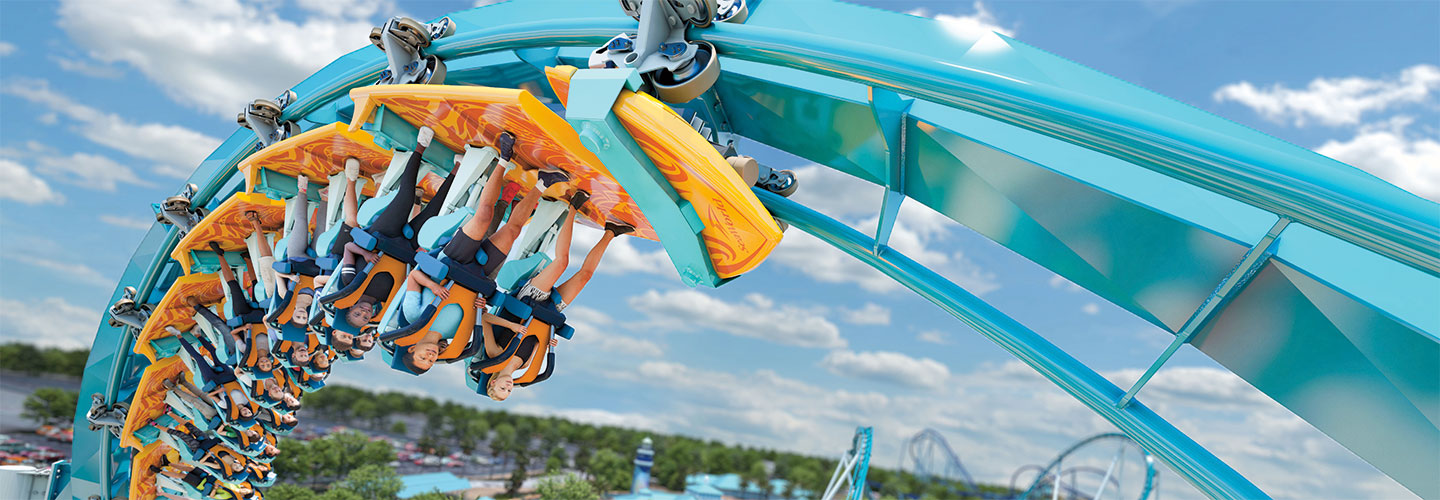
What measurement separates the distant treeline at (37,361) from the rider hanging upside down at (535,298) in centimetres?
7340

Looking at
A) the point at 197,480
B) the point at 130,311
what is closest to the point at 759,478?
the point at 197,480

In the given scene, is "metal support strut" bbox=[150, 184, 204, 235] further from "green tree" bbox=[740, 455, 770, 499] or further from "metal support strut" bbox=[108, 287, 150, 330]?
"green tree" bbox=[740, 455, 770, 499]

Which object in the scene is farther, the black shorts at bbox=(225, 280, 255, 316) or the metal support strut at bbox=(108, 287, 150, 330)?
the metal support strut at bbox=(108, 287, 150, 330)

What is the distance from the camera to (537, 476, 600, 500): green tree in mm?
28250

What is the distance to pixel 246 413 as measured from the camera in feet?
36.8

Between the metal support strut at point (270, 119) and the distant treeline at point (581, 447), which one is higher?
the metal support strut at point (270, 119)

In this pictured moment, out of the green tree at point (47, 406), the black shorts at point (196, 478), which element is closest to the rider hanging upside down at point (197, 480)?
the black shorts at point (196, 478)

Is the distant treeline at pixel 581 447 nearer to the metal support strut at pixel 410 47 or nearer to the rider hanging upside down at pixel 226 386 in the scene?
the rider hanging upside down at pixel 226 386

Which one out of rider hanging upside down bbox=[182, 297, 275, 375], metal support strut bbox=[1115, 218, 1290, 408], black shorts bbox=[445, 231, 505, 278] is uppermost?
black shorts bbox=[445, 231, 505, 278]

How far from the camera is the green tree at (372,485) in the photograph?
1078 inches

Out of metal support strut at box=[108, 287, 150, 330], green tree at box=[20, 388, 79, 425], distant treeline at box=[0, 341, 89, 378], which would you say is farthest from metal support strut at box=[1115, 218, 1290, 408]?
distant treeline at box=[0, 341, 89, 378]

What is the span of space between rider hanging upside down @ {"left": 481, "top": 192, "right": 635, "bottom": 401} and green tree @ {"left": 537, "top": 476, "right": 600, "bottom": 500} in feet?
77.7

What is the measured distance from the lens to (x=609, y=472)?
41.8 meters

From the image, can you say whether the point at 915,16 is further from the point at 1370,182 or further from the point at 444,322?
the point at 444,322
